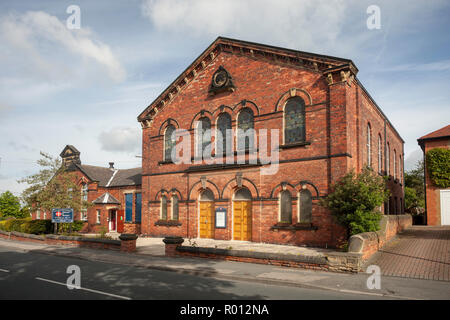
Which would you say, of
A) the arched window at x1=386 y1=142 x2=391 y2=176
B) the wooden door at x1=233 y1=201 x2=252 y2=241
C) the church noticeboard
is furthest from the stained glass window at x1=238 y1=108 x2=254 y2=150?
the arched window at x1=386 y1=142 x2=391 y2=176

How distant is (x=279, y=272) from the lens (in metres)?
12.1

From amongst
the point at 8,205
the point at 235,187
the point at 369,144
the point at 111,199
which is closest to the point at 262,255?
the point at 235,187

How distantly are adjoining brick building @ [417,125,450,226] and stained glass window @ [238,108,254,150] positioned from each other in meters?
19.1

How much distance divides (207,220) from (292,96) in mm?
8887

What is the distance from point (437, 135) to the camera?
1241 inches

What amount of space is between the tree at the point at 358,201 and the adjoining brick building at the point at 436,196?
1801 centimetres

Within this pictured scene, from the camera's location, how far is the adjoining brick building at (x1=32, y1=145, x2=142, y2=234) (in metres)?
29.5

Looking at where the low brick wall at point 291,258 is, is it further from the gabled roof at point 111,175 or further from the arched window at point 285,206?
the gabled roof at point 111,175

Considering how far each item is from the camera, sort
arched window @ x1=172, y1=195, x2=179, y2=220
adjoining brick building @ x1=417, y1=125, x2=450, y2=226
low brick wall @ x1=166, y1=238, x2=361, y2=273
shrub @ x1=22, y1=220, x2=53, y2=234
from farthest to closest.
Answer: adjoining brick building @ x1=417, y1=125, x2=450, y2=226
shrub @ x1=22, y1=220, x2=53, y2=234
arched window @ x1=172, y1=195, x2=179, y2=220
low brick wall @ x1=166, y1=238, x2=361, y2=273

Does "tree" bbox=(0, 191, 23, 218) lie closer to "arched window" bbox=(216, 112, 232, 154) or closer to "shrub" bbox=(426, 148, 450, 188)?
"arched window" bbox=(216, 112, 232, 154)

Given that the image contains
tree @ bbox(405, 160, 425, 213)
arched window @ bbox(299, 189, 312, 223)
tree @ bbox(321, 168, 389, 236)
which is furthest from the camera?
tree @ bbox(405, 160, 425, 213)

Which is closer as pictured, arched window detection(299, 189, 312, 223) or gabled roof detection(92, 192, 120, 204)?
arched window detection(299, 189, 312, 223)

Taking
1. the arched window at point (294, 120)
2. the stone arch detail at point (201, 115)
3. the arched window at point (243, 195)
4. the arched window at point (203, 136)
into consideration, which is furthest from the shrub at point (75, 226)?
the arched window at point (294, 120)
